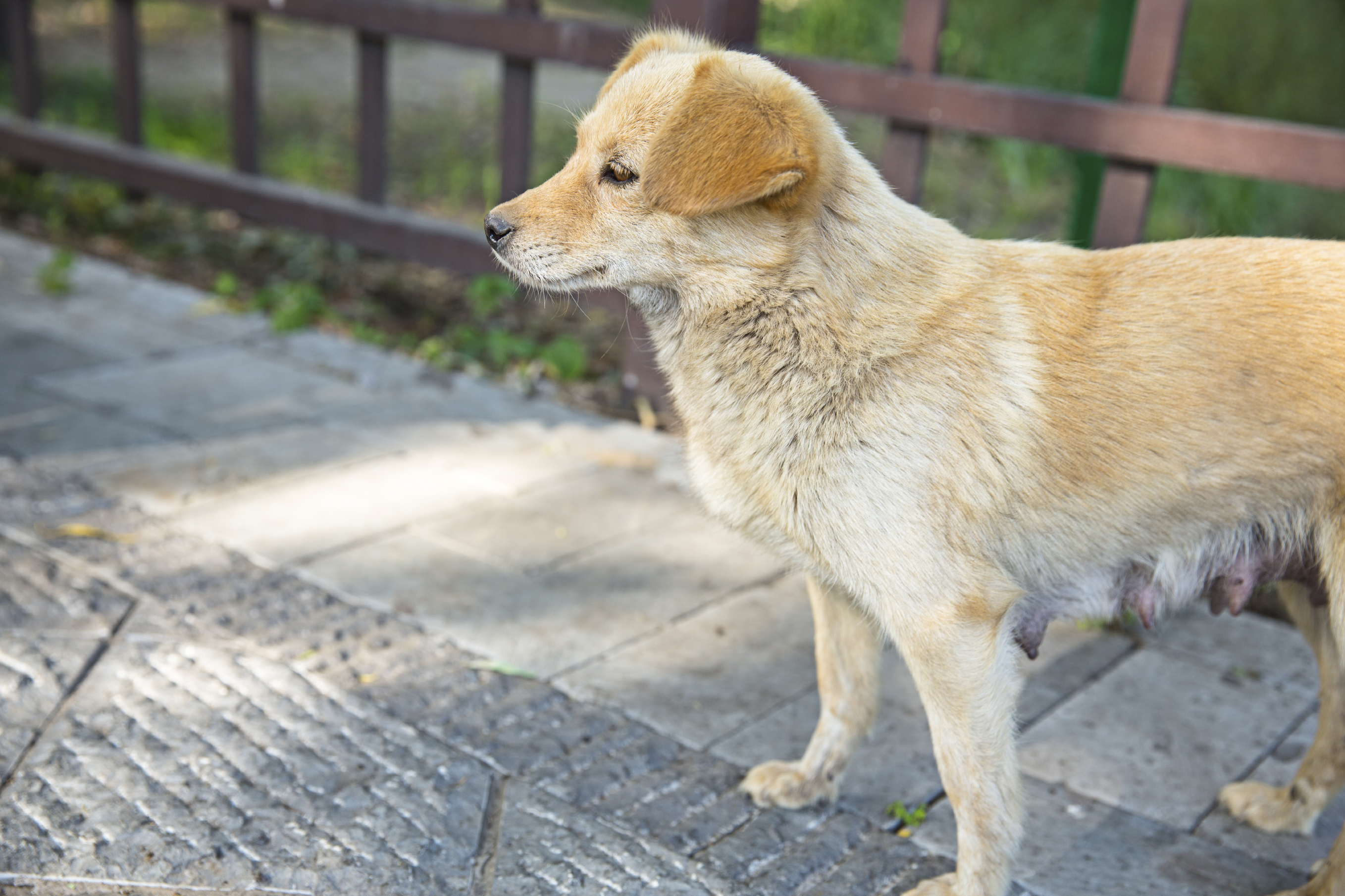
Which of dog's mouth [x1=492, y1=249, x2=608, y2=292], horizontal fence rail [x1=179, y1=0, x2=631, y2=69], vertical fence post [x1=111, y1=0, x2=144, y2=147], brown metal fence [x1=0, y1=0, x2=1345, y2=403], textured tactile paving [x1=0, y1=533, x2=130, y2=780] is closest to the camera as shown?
dog's mouth [x1=492, y1=249, x2=608, y2=292]

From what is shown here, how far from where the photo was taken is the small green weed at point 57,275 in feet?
20.1

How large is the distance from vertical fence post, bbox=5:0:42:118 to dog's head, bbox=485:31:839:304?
6636 mm

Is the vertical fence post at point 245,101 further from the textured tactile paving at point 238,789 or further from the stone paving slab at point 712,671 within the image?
the stone paving slab at point 712,671

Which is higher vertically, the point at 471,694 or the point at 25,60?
the point at 25,60

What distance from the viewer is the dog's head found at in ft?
7.50

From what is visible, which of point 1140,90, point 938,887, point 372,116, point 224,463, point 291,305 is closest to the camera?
point 938,887

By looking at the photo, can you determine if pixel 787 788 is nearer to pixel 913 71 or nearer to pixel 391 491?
pixel 391 491

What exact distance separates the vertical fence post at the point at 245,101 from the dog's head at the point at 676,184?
486 cm

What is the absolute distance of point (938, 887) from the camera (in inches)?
97.8

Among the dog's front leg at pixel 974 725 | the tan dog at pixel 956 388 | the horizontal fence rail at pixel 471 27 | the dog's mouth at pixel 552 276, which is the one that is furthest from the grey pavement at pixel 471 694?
the horizontal fence rail at pixel 471 27

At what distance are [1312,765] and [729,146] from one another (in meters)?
2.02

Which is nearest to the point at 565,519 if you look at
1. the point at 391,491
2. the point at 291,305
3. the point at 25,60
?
the point at 391,491

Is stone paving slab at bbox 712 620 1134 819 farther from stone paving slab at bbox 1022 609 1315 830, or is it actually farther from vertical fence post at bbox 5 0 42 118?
vertical fence post at bbox 5 0 42 118

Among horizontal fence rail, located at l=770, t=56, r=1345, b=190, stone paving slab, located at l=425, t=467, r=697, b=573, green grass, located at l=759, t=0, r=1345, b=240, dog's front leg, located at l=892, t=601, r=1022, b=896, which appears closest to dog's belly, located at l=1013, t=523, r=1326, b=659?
dog's front leg, located at l=892, t=601, r=1022, b=896
